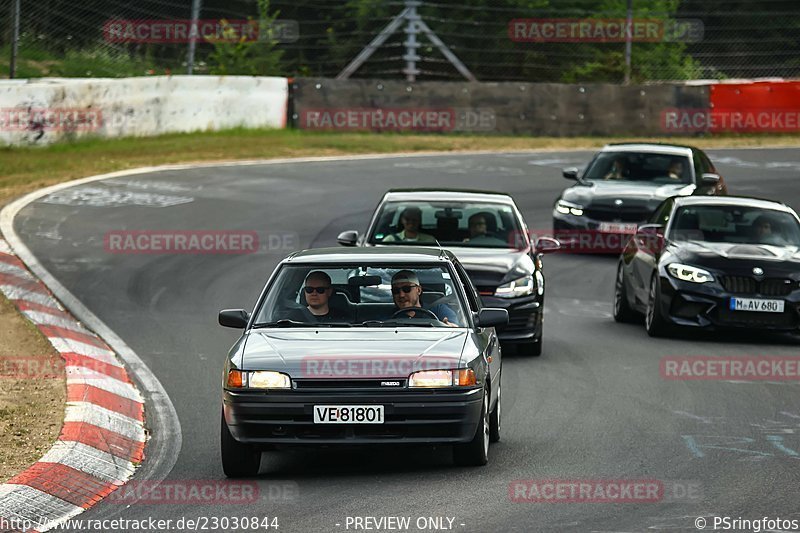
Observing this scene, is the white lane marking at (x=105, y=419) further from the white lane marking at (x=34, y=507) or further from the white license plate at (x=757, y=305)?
the white license plate at (x=757, y=305)

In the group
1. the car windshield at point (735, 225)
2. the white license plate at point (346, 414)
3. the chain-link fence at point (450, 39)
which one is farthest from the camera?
the chain-link fence at point (450, 39)

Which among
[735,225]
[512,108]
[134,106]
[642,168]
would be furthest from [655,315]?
[512,108]

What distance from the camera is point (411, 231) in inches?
568

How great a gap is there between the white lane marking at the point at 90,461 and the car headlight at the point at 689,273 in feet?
24.1

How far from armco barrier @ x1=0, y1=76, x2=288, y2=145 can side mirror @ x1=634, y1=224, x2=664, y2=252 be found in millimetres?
13160

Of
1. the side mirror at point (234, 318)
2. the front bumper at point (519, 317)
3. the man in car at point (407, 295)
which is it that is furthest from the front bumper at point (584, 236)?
the side mirror at point (234, 318)

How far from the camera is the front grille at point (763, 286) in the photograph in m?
14.5

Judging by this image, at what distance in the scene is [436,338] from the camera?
29.0ft

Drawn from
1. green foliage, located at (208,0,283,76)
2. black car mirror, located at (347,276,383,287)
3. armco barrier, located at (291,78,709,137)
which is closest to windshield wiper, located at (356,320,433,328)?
black car mirror, located at (347,276,383,287)

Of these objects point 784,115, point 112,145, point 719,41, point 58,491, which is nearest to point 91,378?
point 58,491

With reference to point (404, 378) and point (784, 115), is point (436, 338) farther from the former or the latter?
point (784, 115)

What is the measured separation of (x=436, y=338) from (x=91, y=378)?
3.80m

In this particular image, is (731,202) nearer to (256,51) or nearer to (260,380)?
(260,380)

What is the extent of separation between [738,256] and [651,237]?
48.8 inches
